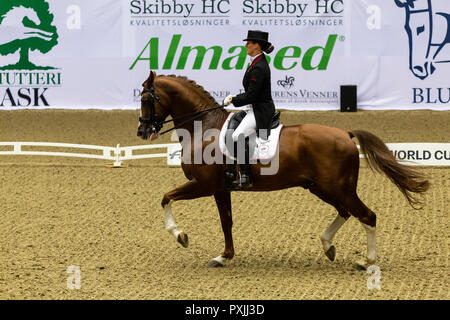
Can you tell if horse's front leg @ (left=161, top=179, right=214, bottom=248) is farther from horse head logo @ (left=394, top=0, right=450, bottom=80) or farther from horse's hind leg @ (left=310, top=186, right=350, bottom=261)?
horse head logo @ (left=394, top=0, right=450, bottom=80)

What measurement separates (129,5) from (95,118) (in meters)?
2.42

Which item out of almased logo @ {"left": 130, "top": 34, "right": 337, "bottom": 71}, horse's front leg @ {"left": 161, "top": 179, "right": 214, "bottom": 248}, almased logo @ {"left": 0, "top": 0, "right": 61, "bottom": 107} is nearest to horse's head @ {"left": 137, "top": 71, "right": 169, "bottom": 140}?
horse's front leg @ {"left": 161, "top": 179, "right": 214, "bottom": 248}

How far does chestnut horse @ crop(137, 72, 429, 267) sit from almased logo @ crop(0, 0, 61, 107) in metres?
10.3

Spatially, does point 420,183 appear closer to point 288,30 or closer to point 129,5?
point 288,30

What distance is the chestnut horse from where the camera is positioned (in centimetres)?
821

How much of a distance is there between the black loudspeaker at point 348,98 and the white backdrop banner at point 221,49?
5.6 inches

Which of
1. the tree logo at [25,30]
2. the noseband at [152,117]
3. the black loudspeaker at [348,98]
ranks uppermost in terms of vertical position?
the tree logo at [25,30]

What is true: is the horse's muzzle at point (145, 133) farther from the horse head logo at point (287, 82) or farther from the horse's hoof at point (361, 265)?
the horse head logo at point (287, 82)

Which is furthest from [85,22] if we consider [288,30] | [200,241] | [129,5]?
[200,241]

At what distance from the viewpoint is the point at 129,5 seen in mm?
18328

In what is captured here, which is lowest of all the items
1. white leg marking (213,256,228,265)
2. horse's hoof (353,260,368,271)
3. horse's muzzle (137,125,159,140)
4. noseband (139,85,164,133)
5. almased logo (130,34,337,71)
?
horse's hoof (353,260,368,271)

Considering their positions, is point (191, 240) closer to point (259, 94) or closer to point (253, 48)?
point (259, 94)

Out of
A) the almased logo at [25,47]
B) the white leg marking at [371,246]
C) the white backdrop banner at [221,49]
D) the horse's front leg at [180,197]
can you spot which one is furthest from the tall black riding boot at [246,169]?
the almased logo at [25,47]

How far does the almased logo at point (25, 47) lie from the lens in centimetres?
1830
